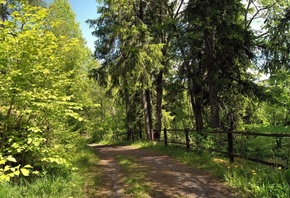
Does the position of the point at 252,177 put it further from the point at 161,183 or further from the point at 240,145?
the point at 240,145

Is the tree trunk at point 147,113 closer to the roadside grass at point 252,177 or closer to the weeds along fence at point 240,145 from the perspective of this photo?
the weeds along fence at point 240,145

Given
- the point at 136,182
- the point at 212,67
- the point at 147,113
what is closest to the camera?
the point at 136,182

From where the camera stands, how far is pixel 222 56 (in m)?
11.9

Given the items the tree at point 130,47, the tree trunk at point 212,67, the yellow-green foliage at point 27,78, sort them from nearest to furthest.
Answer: the yellow-green foliage at point 27,78 < the tree trunk at point 212,67 < the tree at point 130,47

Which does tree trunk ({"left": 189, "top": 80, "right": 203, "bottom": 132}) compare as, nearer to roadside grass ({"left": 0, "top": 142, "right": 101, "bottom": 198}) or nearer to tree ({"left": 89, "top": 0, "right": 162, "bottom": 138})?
tree ({"left": 89, "top": 0, "right": 162, "bottom": 138})

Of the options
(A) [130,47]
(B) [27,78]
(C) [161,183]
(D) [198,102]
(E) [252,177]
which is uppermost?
(A) [130,47]

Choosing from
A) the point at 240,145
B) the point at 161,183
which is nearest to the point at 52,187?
the point at 161,183

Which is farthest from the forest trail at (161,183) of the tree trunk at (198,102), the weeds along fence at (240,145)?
the tree trunk at (198,102)

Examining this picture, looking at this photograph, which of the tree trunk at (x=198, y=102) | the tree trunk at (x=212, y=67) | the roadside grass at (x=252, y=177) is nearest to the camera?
the roadside grass at (x=252, y=177)

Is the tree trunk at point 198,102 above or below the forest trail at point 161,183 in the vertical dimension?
above

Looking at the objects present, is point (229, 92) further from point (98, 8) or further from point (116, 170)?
point (98, 8)

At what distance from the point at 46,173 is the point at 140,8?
1458 centimetres

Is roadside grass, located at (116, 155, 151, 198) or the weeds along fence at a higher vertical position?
the weeds along fence

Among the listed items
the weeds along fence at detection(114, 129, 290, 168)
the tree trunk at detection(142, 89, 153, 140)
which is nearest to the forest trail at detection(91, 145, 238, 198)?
the weeds along fence at detection(114, 129, 290, 168)
